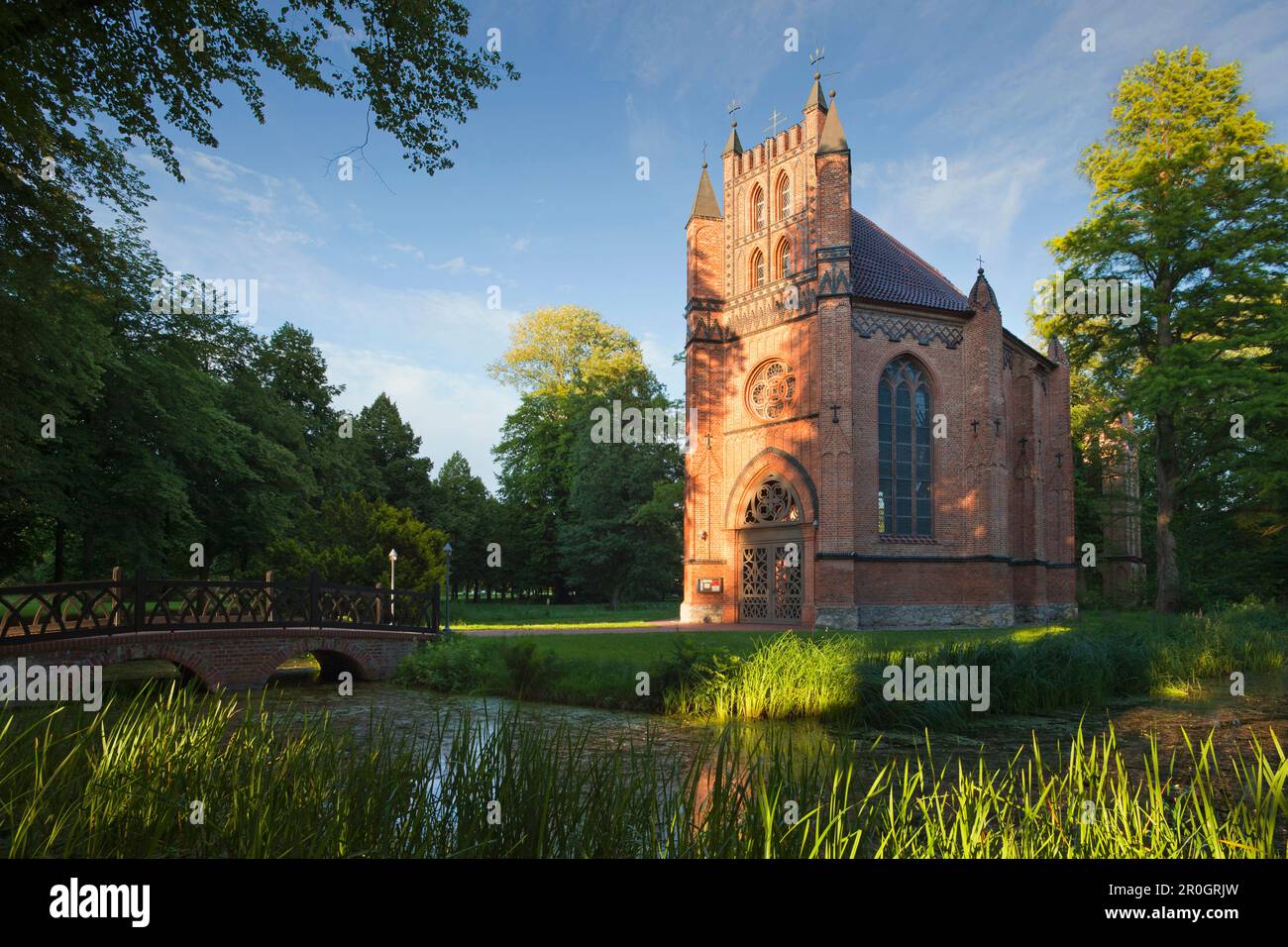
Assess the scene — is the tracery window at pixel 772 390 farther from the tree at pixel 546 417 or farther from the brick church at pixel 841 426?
the tree at pixel 546 417

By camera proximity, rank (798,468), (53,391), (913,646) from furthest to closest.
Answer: (798,468), (53,391), (913,646)

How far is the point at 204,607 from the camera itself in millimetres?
16391

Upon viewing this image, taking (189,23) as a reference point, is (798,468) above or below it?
below

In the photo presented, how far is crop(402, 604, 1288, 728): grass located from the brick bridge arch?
3.64ft

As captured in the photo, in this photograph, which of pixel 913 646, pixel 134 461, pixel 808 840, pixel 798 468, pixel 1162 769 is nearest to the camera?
pixel 808 840

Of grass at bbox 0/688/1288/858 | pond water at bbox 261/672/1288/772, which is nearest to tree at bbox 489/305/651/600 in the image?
pond water at bbox 261/672/1288/772

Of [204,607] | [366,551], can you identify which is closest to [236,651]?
[204,607]

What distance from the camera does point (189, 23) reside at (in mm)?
9156

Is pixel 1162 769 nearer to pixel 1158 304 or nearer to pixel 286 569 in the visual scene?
pixel 1158 304

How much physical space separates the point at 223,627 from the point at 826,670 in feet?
37.9

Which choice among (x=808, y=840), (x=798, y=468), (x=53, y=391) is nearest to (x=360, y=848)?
(x=808, y=840)

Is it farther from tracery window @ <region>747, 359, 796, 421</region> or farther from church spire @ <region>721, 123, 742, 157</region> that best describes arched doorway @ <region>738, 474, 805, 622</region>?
church spire @ <region>721, 123, 742, 157</region>

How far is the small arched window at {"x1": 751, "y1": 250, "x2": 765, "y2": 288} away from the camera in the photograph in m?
26.4
